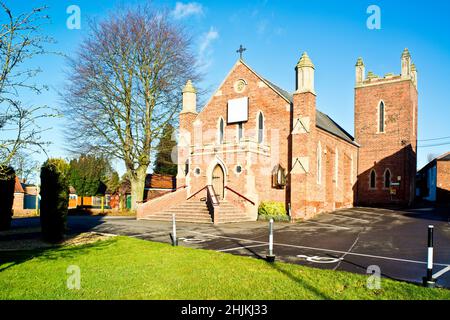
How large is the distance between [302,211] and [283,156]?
14.6 ft

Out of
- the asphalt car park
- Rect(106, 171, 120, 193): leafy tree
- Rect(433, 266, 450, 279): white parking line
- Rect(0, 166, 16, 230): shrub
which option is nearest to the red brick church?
the asphalt car park

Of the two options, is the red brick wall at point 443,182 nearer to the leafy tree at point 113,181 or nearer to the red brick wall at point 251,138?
the red brick wall at point 251,138

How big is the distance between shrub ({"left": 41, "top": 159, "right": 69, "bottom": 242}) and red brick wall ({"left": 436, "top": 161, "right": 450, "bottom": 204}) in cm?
4198

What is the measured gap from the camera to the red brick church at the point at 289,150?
2134 cm

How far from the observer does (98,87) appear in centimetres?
2441

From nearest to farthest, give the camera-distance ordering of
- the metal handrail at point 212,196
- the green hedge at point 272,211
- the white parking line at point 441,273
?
1. the white parking line at point 441,273
2. the metal handrail at point 212,196
3. the green hedge at point 272,211

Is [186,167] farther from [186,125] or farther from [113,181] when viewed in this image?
[113,181]

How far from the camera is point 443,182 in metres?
38.7

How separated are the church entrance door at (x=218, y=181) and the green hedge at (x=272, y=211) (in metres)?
3.06

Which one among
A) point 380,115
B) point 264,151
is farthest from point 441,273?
point 380,115

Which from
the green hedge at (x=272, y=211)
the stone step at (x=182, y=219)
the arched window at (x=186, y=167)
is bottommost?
the stone step at (x=182, y=219)

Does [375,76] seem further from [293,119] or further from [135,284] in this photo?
[135,284]

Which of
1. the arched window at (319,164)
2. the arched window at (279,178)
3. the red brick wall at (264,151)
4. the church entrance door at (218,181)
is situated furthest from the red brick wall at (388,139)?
the church entrance door at (218,181)

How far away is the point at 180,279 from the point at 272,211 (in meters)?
15.1
